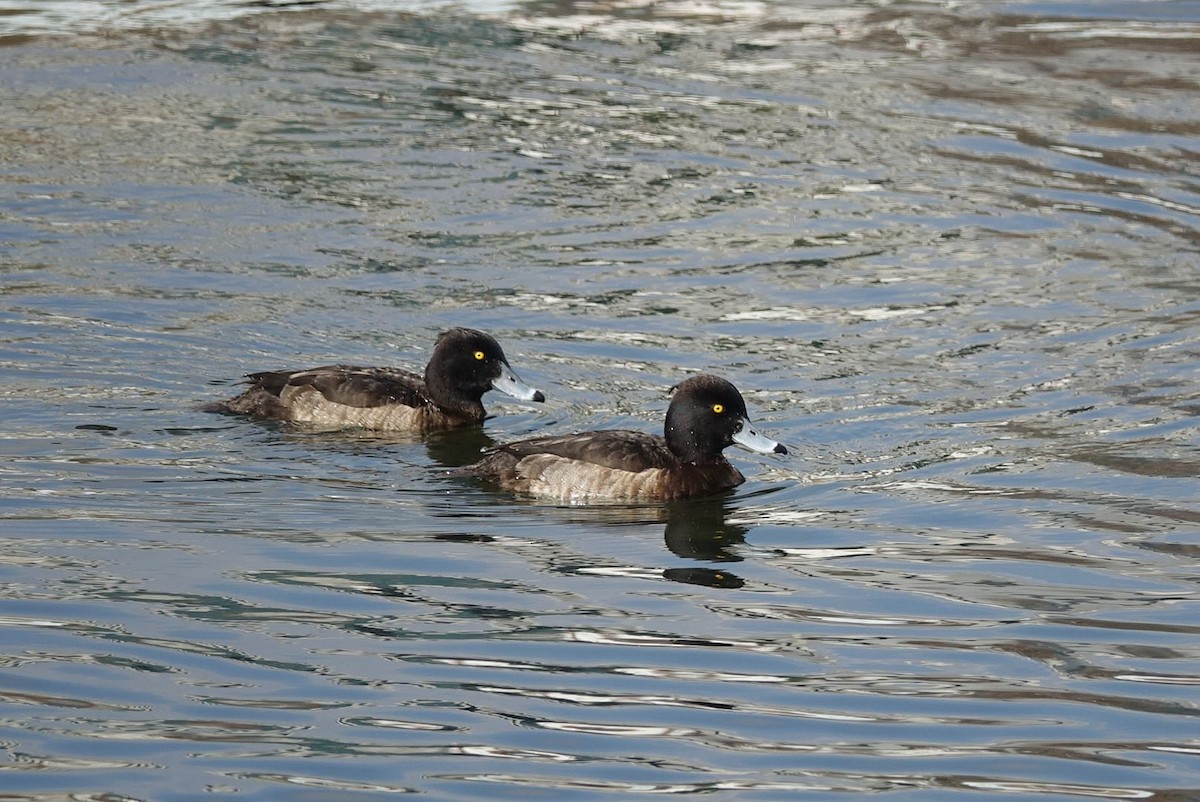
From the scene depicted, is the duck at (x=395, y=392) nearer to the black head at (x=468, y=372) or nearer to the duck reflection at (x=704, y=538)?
the black head at (x=468, y=372)

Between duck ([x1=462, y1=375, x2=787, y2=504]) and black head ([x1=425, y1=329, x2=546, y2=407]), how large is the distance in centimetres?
141

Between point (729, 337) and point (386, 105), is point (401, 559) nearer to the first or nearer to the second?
point (729, 337)

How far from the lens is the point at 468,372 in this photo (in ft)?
43.6

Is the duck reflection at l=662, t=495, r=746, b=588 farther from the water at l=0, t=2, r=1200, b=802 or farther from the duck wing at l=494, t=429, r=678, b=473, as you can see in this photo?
the duck wing at l=494, t=429, r=678, b=473

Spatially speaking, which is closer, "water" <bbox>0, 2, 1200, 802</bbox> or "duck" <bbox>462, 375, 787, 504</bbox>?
"water" <bbox>0, 2, 1200, 802</bbox>

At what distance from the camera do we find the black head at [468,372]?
13.3m

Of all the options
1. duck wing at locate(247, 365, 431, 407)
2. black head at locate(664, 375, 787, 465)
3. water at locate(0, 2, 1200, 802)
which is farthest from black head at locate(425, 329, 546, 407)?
black head at locate(664, 375, 787, 465)

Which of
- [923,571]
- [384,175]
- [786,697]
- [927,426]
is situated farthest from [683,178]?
[786,697]

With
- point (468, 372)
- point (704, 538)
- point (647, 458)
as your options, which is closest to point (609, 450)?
point (647, 458)

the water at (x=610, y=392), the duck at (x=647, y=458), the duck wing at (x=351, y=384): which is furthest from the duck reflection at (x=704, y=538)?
the duck wing at (x=351, y=384)

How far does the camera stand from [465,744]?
7.37m

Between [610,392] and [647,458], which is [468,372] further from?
[647,458]

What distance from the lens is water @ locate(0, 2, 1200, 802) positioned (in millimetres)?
7617

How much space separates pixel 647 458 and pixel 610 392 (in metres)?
2.36
